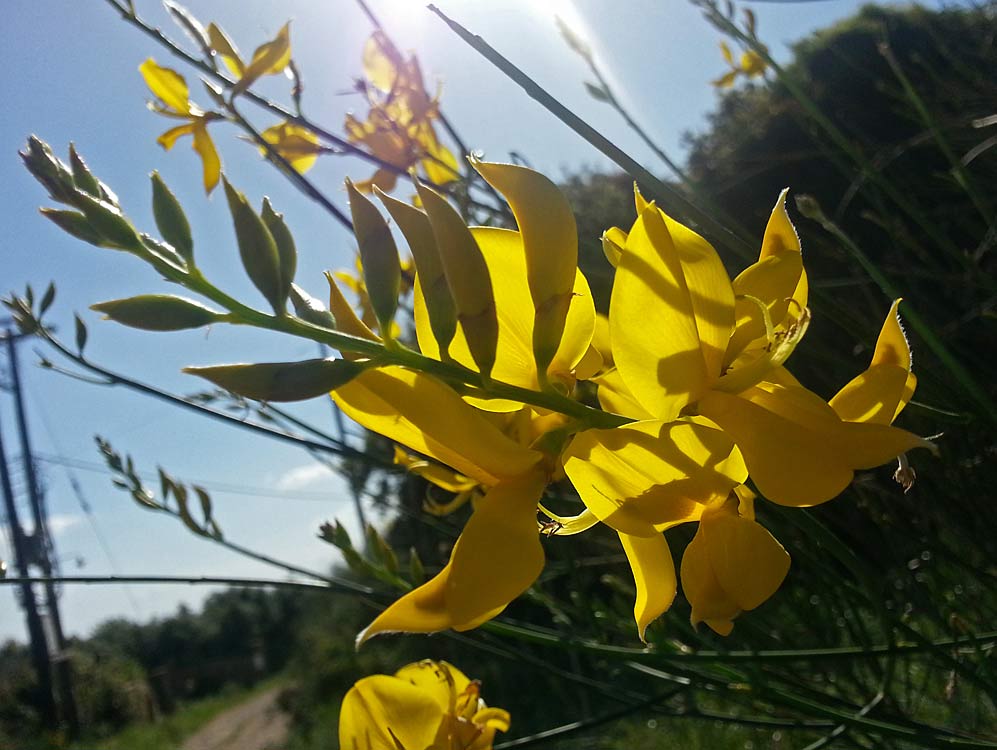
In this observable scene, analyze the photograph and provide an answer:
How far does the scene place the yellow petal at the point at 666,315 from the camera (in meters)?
0.45

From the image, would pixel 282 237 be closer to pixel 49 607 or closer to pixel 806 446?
pixel 806 446

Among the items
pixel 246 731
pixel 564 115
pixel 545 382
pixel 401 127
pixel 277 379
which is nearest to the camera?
pixel 277 379

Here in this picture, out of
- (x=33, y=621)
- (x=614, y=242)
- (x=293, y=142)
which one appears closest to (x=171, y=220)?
(x=614, y=242)

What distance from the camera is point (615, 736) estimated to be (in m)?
4.19

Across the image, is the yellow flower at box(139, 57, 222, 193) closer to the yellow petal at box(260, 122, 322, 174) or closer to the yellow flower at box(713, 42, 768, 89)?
the yellow petal at box(260, 122, 322, 174)

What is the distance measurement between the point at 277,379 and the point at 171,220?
14 cm

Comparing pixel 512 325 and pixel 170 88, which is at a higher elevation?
pixel 170 88

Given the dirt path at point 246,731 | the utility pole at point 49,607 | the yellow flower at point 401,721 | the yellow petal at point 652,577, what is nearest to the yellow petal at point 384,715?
the yellow flower at point 401,721

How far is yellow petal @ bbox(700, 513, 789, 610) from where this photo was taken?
0.47 m

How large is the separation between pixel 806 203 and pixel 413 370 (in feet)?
2.66

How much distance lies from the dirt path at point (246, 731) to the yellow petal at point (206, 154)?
9445mm

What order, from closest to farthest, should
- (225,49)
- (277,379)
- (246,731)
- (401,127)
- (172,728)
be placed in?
(277,379) → (225,49) → (401,127) → (246,731) → (172,728)

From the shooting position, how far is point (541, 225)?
0.46 metres

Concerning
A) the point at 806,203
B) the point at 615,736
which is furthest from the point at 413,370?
the point at 615,736
